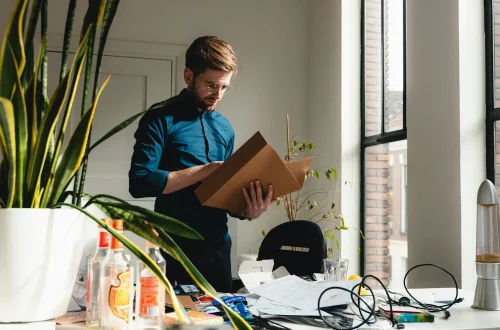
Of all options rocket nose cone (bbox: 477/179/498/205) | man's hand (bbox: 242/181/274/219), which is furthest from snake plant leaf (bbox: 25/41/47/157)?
rocket nose cone (bbox: 477/179/498/205)

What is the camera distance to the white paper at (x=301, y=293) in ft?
4.72

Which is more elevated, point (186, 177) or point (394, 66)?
point (394, 66)

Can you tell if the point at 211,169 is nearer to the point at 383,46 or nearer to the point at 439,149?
the point at 439,149

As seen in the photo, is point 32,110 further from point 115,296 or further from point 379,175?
point 379,175

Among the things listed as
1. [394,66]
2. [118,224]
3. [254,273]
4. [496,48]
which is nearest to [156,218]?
[118,224]

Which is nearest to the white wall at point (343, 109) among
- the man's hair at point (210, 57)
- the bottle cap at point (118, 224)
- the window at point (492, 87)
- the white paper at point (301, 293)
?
the window at point (492, 87)

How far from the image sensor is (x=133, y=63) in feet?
14.0

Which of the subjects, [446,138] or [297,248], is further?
[446,138]

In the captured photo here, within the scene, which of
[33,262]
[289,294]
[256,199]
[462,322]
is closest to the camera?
[33,262]

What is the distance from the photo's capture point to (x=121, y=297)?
1.04 m

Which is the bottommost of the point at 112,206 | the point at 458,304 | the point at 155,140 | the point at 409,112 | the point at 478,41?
the point at 458,304

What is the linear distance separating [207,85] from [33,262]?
1.32 m

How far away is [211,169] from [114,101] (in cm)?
248

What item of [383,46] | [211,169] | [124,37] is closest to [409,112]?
[383,46]
